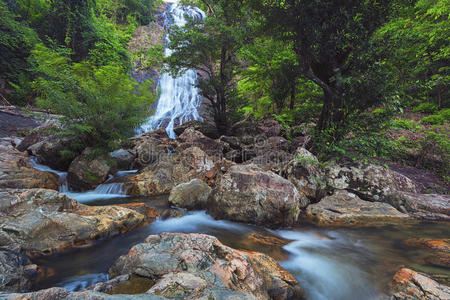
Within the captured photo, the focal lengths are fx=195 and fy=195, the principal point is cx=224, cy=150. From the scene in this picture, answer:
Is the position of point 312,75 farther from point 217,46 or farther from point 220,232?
point 220,232

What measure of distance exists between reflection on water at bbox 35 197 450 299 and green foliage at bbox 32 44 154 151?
3.92 metres

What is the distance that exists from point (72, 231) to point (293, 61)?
9887 millimetres

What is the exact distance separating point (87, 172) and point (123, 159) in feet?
5.14

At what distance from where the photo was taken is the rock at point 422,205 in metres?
4.70

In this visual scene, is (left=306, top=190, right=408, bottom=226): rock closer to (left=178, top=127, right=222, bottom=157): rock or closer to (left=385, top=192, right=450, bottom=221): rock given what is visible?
(left=385, top=192, right=450, bottom=221): rock

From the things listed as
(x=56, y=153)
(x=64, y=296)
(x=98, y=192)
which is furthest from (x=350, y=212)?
(x=56, y=153)

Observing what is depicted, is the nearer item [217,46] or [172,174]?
[172,174]

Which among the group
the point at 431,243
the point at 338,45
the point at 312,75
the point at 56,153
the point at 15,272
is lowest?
the point at 15,272

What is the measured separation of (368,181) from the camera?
559 centimetres

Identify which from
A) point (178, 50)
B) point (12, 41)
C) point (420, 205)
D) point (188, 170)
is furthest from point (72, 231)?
point (12, 41)

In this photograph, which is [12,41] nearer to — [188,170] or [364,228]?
[188,170]

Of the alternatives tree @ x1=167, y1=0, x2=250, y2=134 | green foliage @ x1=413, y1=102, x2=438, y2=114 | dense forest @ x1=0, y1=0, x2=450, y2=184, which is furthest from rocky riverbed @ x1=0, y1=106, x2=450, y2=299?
green foliage @ x1=413, y1=102, x2=438, y2=114

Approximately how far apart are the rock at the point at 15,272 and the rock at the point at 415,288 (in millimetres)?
4053

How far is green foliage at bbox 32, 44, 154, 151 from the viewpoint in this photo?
598 centimetres
